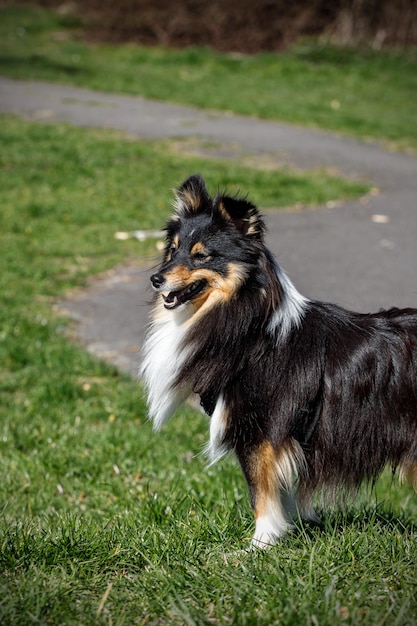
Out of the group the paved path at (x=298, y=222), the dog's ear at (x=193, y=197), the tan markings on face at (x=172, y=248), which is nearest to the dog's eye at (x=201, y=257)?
the tan markings on face at (x=172, y=248)

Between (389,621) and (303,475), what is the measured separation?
40.3 inches

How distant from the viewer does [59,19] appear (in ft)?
83.5

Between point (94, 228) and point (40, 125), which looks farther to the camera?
point (40, 125)

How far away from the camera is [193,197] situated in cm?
388

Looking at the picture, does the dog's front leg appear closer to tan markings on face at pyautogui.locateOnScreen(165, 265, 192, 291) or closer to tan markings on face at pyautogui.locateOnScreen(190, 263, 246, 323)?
tan markings on face at pyautogui.locateOnScreen(190, 263, 246, 323)

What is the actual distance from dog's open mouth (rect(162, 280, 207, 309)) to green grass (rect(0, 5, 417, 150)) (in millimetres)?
10634

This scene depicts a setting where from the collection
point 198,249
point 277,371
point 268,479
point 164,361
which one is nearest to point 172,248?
point 198,249

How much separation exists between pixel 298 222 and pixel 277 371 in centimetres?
649

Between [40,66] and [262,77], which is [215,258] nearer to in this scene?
[262,77]

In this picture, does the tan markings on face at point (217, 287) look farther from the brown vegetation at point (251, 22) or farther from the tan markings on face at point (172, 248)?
the brown vegetation at point (251, 22)

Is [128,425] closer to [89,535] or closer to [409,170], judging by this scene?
[89,535]

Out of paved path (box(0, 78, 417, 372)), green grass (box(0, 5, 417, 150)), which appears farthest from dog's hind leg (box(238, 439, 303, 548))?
green grass (box(0, 5, 417, 150))

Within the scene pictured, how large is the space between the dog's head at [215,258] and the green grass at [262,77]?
1053 centimetres

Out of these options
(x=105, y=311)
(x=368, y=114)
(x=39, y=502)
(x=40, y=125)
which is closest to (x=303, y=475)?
(x=39, y=502)
